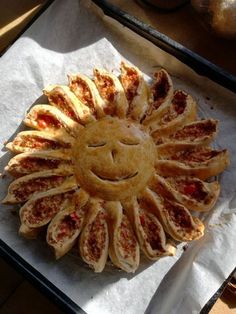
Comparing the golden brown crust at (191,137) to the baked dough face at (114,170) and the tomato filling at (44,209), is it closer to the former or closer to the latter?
the baked dough face at (114,170)

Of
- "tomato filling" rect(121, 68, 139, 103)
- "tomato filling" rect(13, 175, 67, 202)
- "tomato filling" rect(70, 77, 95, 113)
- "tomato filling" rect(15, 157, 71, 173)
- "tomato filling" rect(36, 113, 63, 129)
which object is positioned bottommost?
"tomato filling" rect(13, 175, 67, 202)

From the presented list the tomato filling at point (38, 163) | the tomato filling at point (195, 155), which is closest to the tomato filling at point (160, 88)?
the tomato filling at point (195, 155)

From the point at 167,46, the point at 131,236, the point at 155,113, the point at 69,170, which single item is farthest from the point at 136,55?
Result: the point at 131,236

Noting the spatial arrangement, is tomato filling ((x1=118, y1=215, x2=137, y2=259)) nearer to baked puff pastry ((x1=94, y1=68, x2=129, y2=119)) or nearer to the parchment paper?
→ the parchment paper

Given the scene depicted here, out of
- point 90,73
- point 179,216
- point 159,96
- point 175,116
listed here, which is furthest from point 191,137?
point 90,73

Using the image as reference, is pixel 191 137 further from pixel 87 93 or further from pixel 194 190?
pixel 87 93

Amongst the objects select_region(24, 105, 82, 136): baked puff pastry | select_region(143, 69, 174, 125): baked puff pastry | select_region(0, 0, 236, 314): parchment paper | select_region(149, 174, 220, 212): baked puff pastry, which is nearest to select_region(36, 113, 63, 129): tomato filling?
select_region(24, 105, 82, 136): baked puff pastry

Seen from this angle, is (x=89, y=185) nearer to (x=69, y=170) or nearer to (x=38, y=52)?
(x=69, y=170)
